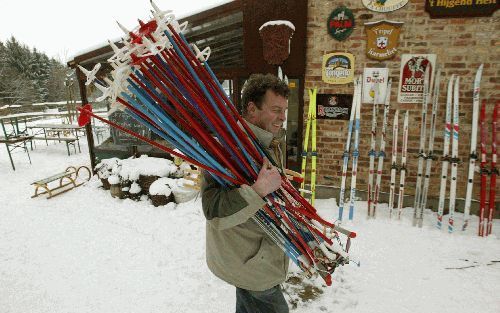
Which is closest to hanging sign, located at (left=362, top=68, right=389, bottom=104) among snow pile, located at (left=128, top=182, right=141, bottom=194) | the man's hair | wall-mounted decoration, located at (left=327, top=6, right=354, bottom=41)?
wall-mounted decoration, located at (left=327, top=6, right=354, bottom=41)

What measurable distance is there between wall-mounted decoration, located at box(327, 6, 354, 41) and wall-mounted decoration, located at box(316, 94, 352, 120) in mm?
870

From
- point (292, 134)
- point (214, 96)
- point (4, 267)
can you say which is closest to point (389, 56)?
point (292, 134)

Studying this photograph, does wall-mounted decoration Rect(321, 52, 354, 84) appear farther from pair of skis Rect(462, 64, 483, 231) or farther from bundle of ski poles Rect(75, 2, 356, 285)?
bundle of ski poles Rect(75, 2, 356, 285)

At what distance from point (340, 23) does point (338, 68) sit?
64 cm

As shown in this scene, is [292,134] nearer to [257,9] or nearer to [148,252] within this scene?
[257,9]

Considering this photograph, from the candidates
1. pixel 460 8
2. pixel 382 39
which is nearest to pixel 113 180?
pixel 382 39

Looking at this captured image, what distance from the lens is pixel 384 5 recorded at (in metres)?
4.02

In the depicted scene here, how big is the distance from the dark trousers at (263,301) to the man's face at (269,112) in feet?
3.02

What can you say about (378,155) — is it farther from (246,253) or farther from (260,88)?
(246,253)

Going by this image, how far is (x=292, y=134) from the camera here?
4953 mm

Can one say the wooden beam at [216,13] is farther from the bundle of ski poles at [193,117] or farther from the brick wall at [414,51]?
the bundle of ski poles at [193,117]

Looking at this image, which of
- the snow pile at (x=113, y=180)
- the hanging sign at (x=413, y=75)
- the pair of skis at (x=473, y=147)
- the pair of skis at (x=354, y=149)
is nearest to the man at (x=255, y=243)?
the pair of skis at (x=354, y=149)

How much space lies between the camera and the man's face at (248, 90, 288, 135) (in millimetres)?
1573

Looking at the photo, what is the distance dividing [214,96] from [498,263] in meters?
3.82
